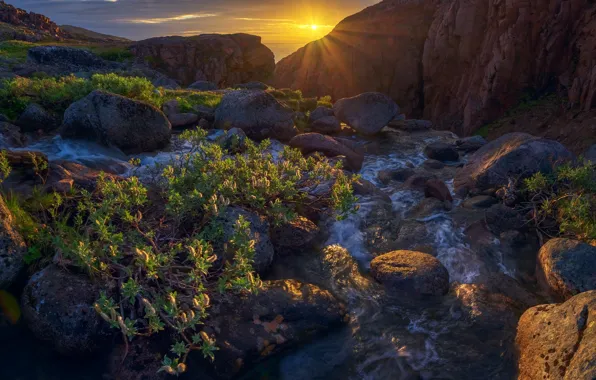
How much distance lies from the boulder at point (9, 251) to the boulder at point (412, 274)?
671cm

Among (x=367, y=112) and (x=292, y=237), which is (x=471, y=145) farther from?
(x=292, y=237)

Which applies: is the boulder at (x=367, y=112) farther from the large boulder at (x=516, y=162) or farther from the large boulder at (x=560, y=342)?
the large boulder at (x=560, y=342)

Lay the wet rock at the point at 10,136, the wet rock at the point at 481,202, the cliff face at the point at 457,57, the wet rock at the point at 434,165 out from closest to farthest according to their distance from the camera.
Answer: the wet rock at the point at 481,202
the wet rock at the point at 10,136
the wet rock at the point at 434,165
the cliff face at the point at 457,57

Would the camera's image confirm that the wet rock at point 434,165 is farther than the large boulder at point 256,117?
No

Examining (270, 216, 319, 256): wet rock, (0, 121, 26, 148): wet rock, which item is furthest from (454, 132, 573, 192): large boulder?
(0, 121, 26, 148): wet rock

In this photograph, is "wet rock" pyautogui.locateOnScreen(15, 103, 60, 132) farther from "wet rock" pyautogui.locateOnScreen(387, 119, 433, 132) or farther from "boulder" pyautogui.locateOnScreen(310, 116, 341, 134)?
"wet rock" pyautogui.locateOnScreen(387, 119, 433, 132)

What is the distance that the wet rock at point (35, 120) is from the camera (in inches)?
572

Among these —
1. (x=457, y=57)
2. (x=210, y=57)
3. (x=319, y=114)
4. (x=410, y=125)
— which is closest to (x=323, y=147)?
(x=319, y=114)

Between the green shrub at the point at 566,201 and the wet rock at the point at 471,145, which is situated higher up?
the green shrub at the point at 566,201

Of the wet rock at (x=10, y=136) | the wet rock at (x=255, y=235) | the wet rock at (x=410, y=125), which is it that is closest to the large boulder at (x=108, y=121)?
the wet rock at (x=10, y=136)

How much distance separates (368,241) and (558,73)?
2476 centimetres

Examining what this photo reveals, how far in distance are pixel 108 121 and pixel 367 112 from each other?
1274 centimetres

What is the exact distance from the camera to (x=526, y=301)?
27.2ft

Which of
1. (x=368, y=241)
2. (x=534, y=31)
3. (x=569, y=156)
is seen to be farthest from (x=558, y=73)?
(x=368, y=241)
